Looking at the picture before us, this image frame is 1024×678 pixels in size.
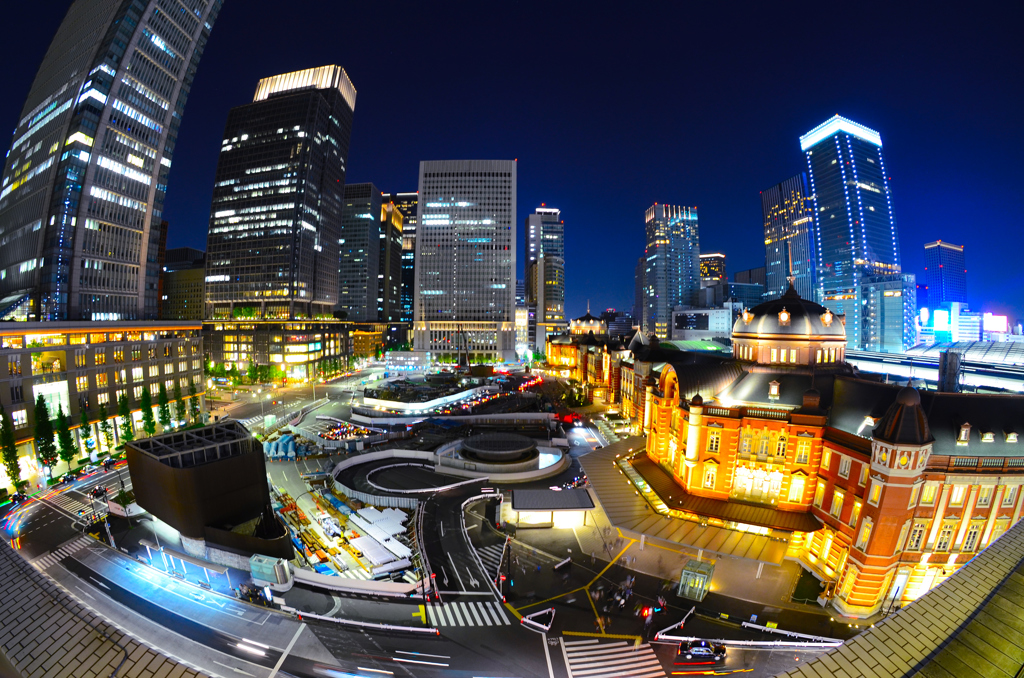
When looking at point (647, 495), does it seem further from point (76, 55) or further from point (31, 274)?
point (76, 55)

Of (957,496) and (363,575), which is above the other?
(957,496)

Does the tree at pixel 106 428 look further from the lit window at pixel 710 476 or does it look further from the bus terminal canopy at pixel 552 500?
the lit window at pixel 710 476

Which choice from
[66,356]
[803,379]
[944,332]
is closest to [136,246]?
[66,356]

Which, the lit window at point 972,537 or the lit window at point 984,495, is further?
the lit window at point 972,537

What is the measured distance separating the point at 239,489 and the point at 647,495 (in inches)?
1479

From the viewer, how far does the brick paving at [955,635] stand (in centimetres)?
746

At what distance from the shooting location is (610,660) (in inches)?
961

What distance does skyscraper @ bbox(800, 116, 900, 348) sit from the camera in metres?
148

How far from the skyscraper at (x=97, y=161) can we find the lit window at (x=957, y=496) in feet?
368

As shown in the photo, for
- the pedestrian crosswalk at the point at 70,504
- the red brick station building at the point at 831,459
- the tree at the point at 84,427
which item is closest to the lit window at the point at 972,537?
the red brick station building at the point at 831,459

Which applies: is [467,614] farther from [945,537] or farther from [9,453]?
[9,453]

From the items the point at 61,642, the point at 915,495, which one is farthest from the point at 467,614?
the point at 915,495

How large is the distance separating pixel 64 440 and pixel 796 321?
88.2 m

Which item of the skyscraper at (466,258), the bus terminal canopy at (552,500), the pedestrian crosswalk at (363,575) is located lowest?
the pedestrian crosswalk at (363,575)
